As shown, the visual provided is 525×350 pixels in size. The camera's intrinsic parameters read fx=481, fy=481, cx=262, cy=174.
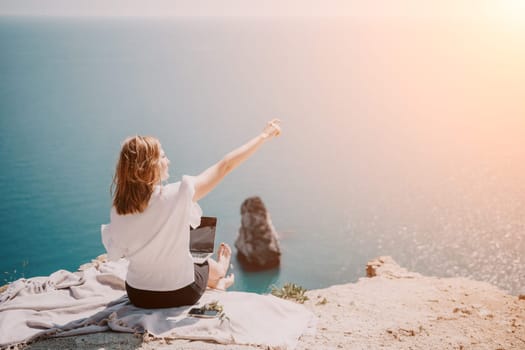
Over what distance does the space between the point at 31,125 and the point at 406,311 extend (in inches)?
4981

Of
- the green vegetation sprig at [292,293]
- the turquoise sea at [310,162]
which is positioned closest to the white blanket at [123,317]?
the green vegetation sprig at [292,293]

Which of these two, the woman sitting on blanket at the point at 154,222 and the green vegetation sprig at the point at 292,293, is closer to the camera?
the woman sitting on blanket at the point at 154,222

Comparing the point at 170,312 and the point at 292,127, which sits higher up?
the point at 292,127

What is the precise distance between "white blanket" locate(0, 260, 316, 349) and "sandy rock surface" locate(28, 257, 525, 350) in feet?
0.42

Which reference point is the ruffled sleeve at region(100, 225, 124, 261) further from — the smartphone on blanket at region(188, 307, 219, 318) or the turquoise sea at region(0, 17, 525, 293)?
the turquoise sea at region(0, 17, 525, 293)

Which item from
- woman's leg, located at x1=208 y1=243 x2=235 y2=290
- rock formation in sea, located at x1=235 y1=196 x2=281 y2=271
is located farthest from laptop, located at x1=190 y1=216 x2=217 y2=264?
rock formation in sea, located at x1=235 y1=196 x2=281 y2=271

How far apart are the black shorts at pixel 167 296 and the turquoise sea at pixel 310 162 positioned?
41.3m

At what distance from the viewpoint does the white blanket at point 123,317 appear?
5203mm

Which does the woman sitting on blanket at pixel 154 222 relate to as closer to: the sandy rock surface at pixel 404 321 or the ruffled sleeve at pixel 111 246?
the ruffled sleeve at pixel 111 246

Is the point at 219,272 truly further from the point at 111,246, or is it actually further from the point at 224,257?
the point at 111,246

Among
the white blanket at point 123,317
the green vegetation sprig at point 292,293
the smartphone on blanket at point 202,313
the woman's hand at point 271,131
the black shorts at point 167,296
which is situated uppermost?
the woman's hand at point 271,131

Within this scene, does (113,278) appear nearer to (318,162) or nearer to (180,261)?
(180,261)

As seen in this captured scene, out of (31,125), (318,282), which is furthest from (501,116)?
(31,125)

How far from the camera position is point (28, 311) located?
18.3 ft
